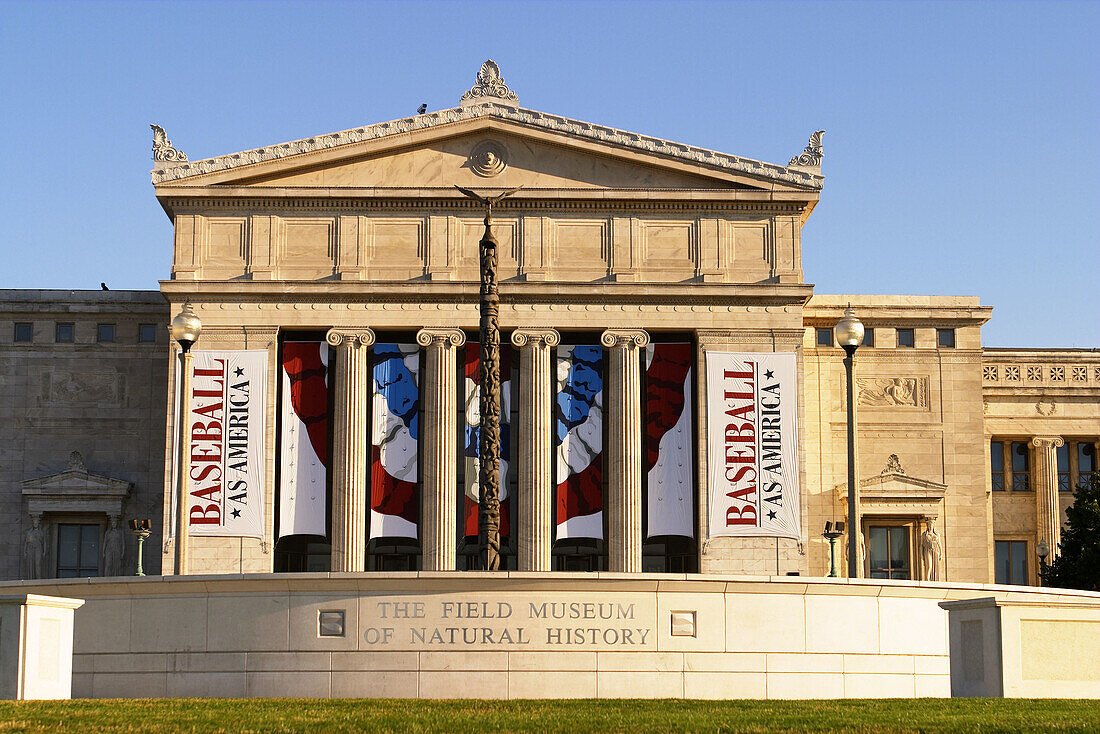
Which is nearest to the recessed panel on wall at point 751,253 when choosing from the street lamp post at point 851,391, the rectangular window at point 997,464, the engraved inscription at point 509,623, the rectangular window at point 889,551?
the rectangular window at point 889,551

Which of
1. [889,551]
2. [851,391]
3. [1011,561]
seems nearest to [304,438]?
[889,551]

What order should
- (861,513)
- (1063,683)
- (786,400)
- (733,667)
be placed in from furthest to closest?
(861,513) < (786,400) < (733,667) < (1063,683)

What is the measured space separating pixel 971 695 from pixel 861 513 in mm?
36640

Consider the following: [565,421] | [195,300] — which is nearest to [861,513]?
[565,421]

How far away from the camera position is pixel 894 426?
68062 mm

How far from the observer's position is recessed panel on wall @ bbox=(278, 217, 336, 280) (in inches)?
2488

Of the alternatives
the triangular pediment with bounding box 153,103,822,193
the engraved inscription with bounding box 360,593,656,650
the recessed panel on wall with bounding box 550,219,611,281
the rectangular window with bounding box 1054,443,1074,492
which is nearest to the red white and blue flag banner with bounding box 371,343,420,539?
the recessed panel on wall with bounding box 550,219,611,281

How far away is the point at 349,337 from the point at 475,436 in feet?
21.4

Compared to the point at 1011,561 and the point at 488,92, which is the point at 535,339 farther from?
the point at 1011,561

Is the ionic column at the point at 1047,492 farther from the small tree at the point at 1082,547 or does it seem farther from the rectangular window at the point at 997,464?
the small tree at the point at 1082,547

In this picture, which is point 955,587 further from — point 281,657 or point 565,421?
point 565,421

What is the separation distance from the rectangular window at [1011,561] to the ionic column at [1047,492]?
1.09 m

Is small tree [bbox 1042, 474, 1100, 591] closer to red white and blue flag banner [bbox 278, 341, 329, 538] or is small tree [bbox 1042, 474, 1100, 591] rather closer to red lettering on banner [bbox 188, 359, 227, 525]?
red white and blue flag banner [bbox 278, 341, 329, 538]

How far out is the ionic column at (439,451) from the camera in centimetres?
6116
